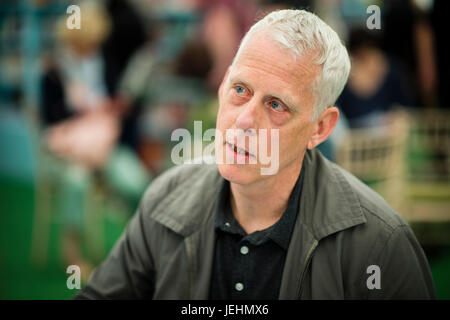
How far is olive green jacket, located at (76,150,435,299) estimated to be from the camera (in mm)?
1399

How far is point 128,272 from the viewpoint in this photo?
1591 mm

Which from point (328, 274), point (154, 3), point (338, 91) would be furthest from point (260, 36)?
point (154, 3)

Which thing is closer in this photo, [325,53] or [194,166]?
[325,53]

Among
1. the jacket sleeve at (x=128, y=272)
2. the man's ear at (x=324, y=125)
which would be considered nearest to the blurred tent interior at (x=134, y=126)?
the man's ear at (x=324, y=125)

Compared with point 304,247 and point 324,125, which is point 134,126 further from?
point 304,247

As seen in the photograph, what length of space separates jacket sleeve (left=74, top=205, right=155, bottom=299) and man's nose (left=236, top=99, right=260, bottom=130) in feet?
1.57

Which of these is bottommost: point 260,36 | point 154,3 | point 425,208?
point 425,208

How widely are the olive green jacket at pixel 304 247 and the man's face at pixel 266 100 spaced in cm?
19

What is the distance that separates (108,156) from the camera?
147 inches

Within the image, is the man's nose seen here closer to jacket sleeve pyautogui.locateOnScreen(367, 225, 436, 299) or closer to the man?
the man

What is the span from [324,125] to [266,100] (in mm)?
243

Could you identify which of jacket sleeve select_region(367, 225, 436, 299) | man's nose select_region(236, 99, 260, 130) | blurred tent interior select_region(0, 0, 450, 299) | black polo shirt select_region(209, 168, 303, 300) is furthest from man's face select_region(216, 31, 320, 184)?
blurred tent interior select_region(0, 0, 450, 299)

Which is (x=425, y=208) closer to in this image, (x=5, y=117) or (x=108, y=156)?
(x=108, y=156)

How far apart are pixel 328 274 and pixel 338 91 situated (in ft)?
1.79
